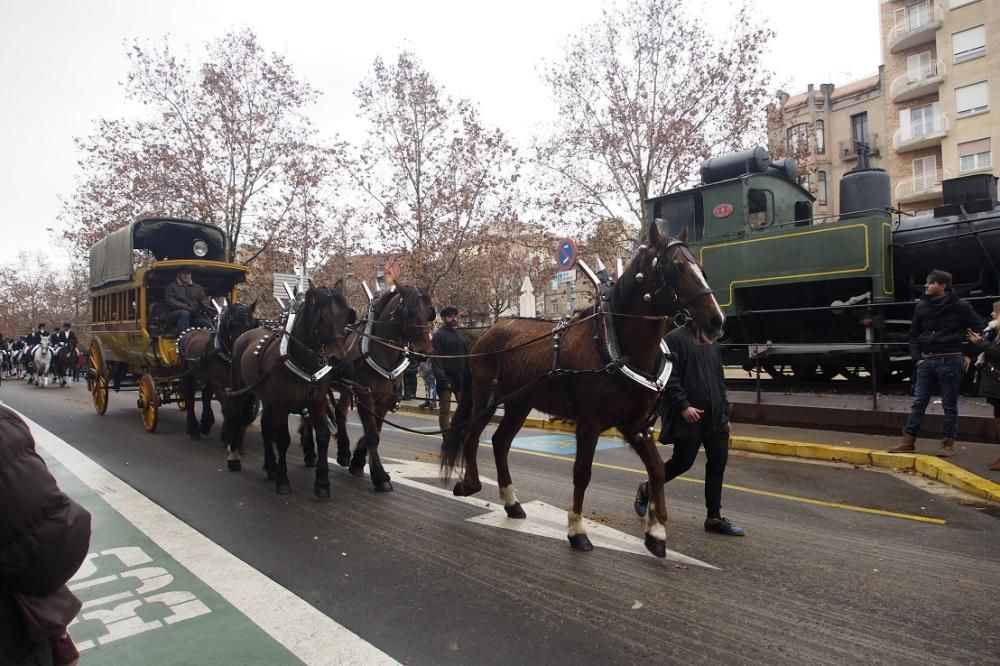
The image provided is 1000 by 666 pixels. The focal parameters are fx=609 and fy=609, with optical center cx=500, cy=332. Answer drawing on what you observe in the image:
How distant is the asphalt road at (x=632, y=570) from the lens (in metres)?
3.10

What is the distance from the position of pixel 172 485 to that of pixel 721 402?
18.4 feet

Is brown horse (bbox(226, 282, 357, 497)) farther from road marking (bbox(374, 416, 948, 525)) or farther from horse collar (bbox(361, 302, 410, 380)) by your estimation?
road marking (bbox(374, 416, 948, 525))

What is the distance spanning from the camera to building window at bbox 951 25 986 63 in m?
31.0

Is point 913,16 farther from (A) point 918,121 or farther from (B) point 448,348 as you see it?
(B) point 448,348

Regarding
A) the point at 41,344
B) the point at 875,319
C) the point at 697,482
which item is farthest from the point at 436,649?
the point at 41,344

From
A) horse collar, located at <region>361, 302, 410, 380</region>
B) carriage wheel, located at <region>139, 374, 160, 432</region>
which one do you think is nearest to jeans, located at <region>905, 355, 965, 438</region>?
horse collar, located at <region>361, 302, 410, 380</region>

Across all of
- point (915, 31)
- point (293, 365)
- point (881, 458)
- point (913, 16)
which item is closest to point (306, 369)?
point (293, 365)

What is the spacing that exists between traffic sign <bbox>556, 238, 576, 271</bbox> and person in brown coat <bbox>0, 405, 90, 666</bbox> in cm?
843

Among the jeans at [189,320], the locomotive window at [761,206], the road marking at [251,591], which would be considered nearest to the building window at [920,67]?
the locomotive window at [761,206]

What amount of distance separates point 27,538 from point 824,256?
12.0m

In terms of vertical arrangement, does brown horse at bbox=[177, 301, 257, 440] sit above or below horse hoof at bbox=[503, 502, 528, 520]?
above

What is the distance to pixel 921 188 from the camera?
1353 inches

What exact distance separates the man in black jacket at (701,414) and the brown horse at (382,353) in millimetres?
2674

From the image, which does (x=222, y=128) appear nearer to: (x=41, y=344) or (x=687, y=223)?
(x=41, y=344)
